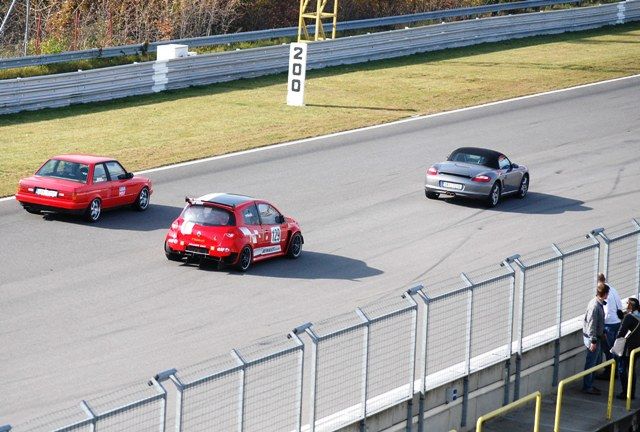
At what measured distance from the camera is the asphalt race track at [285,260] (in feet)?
59.1

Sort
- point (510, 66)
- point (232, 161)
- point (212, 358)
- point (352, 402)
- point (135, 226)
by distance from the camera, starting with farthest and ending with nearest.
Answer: point (510, 66) < point (232, 161) < point (135, 226) < point (212, 358) < point (352, 402)

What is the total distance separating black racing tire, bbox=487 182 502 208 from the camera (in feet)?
94.7

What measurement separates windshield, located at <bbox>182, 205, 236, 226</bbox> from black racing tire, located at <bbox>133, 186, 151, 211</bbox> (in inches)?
158

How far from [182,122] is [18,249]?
14263 millimetres

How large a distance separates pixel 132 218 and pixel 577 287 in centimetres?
1110

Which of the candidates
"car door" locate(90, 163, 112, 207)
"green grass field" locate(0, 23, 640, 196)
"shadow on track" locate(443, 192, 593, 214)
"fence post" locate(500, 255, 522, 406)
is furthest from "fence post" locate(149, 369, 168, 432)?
"shadow on track" locate(443, 192, 593, 214)

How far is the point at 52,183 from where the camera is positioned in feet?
82.4

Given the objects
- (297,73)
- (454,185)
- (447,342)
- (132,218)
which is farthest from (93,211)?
(297,73)

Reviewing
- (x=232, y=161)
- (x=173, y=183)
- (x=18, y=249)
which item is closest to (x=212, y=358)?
(x=18, y=249)

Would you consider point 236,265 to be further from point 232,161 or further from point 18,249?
point 232,161

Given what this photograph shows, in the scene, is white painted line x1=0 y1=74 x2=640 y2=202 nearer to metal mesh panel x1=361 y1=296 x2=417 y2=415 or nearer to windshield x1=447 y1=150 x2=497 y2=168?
windshield x1=447 y1=150 x2=497 y2=168

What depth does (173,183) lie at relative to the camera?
29688 millimetres

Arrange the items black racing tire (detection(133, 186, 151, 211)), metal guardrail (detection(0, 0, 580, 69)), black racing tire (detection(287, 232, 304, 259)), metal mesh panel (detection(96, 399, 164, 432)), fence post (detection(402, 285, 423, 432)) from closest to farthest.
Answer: metal mesh panel (detection(96, 399, 164, 432)), fence post (detection(402, 285, 423, 432)), black racing tire (detection(287, 232, 304, 259)), black racing tire (detection(133, 186, 151, 211)), metal guardrail (detection(0, 0, 580, 69))

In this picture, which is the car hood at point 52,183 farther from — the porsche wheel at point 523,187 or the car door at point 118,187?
the porsche wheel at point 523,187
